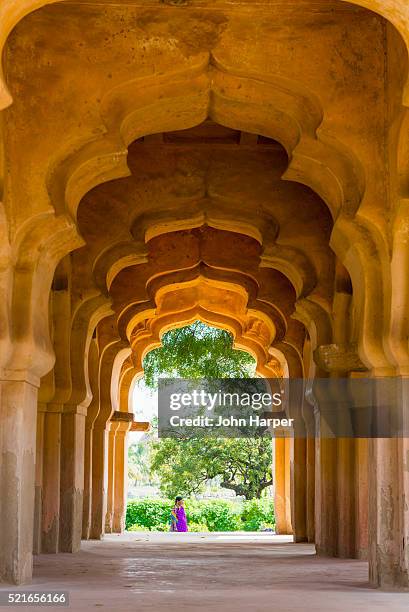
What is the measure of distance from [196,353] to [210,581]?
61.0 feet

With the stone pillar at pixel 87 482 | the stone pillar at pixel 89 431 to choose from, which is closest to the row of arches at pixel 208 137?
the stone pillar at pixel 89 431

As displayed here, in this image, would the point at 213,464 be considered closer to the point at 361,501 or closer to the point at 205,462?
the point at 205,462

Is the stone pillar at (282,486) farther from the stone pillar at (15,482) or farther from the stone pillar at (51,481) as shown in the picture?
the stone pillar at (15,482)

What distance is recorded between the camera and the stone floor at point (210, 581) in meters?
7.49

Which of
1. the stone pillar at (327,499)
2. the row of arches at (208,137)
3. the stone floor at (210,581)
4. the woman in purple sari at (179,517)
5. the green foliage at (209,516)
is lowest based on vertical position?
the green foliage at (209,516)

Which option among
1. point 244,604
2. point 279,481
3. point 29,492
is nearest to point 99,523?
point 279,481

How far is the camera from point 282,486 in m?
22.3

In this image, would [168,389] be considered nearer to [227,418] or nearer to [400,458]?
[227,418]

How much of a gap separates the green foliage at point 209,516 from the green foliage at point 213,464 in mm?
3750

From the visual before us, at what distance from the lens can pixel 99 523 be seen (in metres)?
18.3

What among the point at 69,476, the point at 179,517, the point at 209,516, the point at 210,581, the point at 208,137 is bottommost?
the point at 209,516

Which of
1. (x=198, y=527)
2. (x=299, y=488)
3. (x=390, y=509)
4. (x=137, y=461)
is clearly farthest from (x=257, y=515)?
(x=137, y=461)

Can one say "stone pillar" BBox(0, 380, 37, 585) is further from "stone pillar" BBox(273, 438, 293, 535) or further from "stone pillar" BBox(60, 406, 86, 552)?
"stone pillar" BBox(273, 438, 293, 535)

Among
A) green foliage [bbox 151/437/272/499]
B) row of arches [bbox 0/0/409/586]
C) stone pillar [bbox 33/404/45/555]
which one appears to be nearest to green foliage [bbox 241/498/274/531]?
green foliage [bbox 151/437/272/499]
